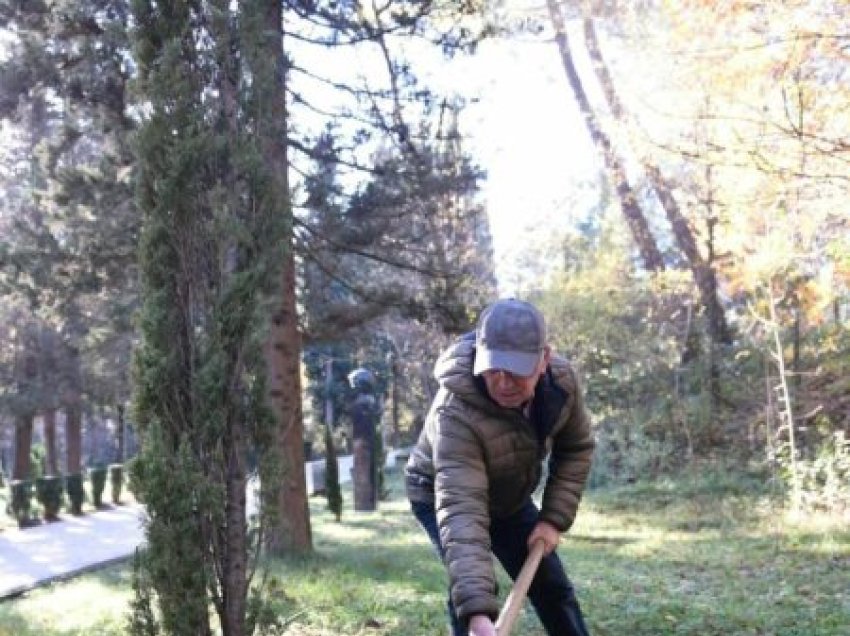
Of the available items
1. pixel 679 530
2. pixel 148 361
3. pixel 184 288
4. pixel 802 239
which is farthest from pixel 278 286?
pixel 679 530

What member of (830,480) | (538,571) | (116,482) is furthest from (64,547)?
(538,571)

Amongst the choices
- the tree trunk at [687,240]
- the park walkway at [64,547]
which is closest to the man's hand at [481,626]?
the park walkway at [64,547]

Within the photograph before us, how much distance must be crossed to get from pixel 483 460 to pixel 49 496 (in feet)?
55.1

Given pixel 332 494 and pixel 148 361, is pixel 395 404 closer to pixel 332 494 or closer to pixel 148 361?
pixel 332 494

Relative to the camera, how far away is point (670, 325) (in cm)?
1864


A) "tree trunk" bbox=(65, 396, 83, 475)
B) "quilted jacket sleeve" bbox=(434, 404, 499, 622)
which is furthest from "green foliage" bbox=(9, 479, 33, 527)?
"quilted jacket sleeve" bbox=(434, 404, 499, 622)

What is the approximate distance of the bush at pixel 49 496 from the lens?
17938 mm

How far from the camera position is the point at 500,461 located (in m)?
3.28

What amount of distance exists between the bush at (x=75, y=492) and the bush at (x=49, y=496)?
52 cm

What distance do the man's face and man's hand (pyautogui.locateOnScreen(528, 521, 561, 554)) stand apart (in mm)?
574

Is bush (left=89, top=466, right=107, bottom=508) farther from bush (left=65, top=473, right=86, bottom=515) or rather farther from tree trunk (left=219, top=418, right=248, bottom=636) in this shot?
tree trunk (left=219, top=418, right=248, bottom=636)

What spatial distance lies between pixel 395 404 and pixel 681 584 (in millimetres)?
26012

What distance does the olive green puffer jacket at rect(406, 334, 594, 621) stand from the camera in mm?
2992

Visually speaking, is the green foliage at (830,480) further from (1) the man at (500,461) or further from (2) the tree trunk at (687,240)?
(1) the man at (500,461)
